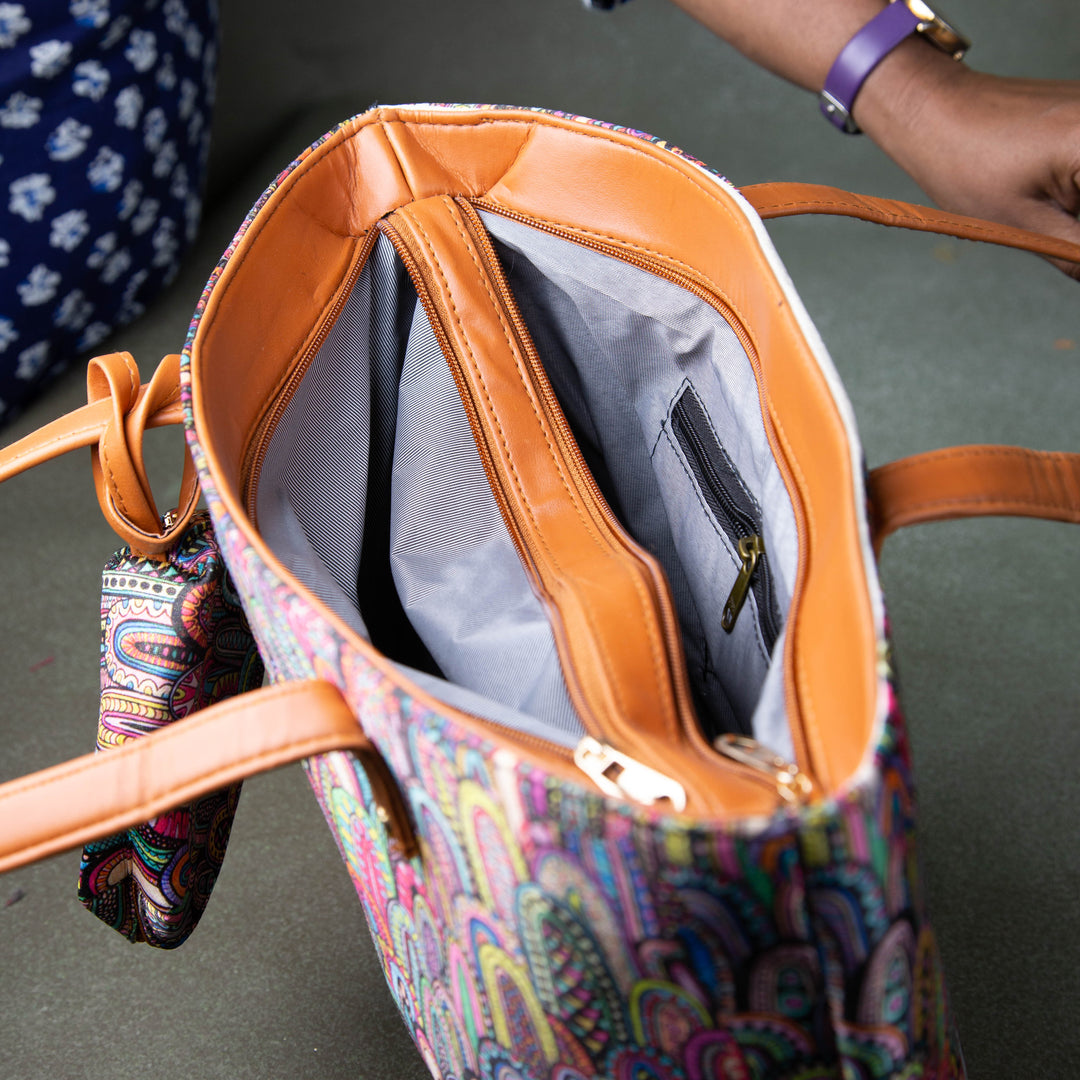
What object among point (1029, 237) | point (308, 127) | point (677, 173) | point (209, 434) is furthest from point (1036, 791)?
point (308, 127)

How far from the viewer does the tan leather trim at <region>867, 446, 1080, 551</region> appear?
1.31 feet

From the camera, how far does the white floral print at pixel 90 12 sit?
99 cm

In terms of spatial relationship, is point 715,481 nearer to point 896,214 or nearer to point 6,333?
point 896,214

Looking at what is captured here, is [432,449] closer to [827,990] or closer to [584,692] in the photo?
[584,692]

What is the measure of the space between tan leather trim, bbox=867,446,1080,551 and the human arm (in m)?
0.22

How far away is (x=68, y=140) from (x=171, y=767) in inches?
35.0

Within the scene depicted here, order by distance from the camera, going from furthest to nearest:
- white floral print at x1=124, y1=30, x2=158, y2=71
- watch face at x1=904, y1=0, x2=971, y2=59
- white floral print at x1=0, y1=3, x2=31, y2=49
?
white floral print at x1=124, y1=30, x2=158, y2=71 < white floral print at x1=0, y1=3, x2=31, y2=49 < watch face at x1=904, y1=0, x2=971, y2=59

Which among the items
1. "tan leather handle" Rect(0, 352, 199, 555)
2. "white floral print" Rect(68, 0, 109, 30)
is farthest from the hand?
"white floral print" Rect(68, 0, 109, 30)

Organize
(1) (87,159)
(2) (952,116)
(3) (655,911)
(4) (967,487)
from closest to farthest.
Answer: (3) (655,911) → (4) (967,487) → (2) (952,116) → (1) (87,159)

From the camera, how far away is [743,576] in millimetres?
516

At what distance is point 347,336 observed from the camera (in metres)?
0.56

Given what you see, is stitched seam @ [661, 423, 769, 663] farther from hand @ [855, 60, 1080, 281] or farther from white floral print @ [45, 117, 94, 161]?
white floral print @ [45, 117, 94, 161]

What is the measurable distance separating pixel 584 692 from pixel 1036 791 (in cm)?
49

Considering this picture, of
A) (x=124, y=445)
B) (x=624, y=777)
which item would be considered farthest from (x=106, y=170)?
(x=624, y=777)
